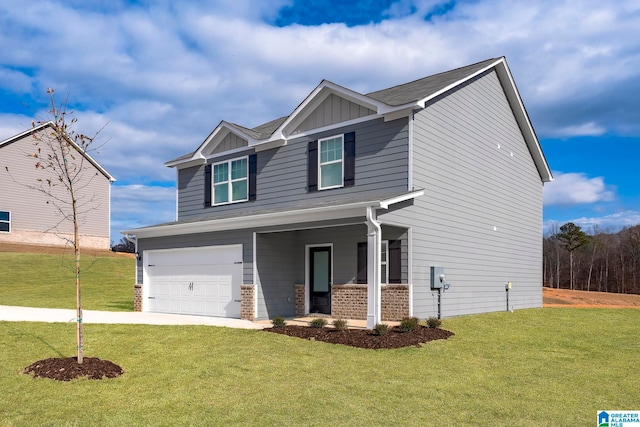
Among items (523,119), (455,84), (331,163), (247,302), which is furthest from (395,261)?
(523,119)

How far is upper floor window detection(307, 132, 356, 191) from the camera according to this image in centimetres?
1447

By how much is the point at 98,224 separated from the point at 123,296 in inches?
566

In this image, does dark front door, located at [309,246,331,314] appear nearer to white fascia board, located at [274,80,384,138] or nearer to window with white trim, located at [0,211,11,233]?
white fascia board, located at [274,80,384,138]

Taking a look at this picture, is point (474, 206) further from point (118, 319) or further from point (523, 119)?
point (118, 319)

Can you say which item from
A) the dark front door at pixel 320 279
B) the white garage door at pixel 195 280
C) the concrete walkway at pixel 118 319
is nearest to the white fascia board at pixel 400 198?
the dark front door at pixel 320 279

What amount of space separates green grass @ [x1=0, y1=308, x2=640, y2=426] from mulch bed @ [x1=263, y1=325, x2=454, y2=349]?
37cm

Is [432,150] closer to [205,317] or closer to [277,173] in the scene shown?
[277,173]

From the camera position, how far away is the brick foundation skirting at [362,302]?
13.0 m

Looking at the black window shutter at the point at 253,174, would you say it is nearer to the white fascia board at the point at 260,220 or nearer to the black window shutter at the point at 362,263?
the white fascia board at the point at 260,220

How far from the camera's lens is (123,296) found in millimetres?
23125

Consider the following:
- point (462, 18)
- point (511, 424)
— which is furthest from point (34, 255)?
point (511, 424)

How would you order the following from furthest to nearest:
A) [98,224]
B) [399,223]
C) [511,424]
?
1. [98,224]
2. [399,223]
3. [511,424]

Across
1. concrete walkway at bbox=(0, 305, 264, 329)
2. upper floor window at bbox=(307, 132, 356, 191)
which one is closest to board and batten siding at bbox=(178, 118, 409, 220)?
upper floor window at bbox=(307, 132, 356, 191)

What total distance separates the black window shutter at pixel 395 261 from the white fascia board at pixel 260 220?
1.66 meters
